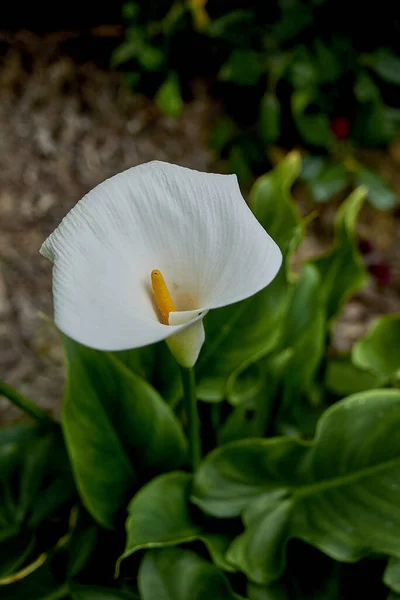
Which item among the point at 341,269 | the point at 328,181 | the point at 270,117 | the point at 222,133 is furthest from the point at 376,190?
the point at 341,269

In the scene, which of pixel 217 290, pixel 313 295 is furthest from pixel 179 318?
pixel 313 295

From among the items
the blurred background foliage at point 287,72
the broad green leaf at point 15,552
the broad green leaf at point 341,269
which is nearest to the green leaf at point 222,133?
the blurred background foliage at point 287,72

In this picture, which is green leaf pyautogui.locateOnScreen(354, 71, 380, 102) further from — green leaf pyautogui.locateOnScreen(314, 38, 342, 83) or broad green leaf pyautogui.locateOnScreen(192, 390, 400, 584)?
broad green leaf pyautogui.locateOnScreen(192, 390, 400, 584)

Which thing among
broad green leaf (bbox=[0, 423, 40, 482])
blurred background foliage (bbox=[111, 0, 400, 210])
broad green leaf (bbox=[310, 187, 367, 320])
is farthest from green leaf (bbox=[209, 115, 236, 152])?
broad green leaf (bbox=[0, 423, 40, 482])

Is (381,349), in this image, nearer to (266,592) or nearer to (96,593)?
(266,592)

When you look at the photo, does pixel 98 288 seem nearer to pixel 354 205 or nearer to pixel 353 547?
pixel 353 547

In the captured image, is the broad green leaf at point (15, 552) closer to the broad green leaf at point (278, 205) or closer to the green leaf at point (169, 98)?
the broad green leaf at point (278, 205)
